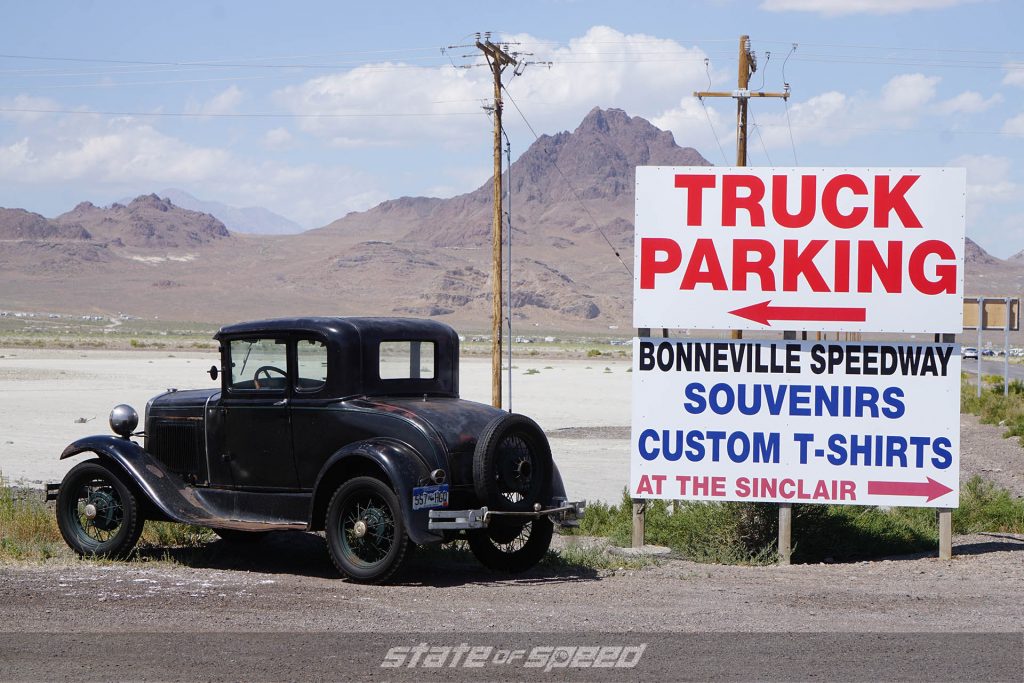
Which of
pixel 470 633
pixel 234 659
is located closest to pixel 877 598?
pixel 470 633

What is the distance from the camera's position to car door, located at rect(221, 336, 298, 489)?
9.96m

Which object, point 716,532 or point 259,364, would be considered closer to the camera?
point 259,364

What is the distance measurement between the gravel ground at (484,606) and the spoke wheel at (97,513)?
28cm

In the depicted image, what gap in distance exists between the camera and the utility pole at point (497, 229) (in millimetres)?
23125

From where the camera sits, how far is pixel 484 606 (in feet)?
27.7

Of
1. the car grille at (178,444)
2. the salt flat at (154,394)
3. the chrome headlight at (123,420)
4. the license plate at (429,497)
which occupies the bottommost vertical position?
the salt flat at (154,394)

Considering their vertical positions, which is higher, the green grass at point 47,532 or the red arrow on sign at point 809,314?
the red arrow on sign at point 809,314

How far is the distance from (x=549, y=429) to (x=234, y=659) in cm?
2285

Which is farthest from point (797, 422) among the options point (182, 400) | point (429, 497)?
point (182, 400)

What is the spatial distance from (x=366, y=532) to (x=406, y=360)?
5.40 feet

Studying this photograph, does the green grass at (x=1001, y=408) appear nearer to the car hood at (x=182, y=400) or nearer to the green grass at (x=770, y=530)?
the green grass at (x=770, y=530)

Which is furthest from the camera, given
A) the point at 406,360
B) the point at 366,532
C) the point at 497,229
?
the point at 497,229

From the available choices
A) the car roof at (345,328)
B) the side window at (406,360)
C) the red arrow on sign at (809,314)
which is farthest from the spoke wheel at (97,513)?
the red arrow on sign at (809,314)

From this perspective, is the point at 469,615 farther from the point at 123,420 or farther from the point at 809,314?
the point at 809,314
